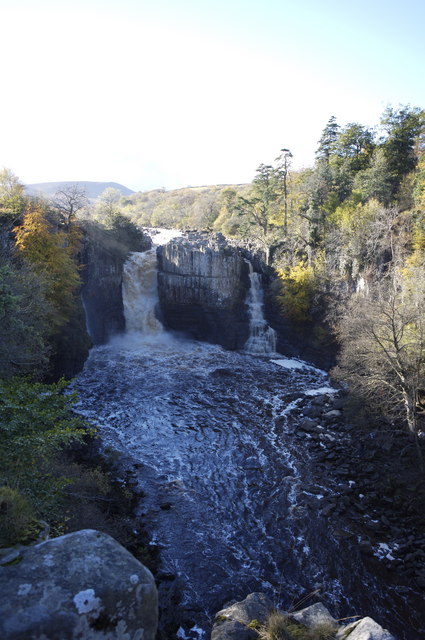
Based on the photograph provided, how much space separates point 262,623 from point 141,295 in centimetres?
3224

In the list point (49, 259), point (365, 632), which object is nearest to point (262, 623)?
point (365, 632)

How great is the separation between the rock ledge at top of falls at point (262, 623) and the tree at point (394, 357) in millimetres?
11417

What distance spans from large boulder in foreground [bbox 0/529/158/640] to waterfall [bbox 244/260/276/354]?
31218 mm

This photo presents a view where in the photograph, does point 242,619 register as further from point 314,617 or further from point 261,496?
point 261,496

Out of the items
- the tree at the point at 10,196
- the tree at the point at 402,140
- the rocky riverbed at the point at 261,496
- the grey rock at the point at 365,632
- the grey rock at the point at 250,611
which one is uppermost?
the tree at the point at 402,140

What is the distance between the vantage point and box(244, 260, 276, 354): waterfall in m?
35.9

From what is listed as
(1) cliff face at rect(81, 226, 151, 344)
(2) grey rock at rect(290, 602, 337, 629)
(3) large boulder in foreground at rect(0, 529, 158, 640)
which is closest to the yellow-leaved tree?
(1) cliff face at rect(81, 226, 151, 344)

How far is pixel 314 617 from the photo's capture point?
26.7 feet

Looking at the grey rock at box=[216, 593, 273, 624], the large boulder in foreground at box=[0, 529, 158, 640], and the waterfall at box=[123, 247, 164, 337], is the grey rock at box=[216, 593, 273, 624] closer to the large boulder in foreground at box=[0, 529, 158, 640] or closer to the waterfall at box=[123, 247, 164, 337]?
the large boulder in foreground at box=[0, 529, 158, 640]

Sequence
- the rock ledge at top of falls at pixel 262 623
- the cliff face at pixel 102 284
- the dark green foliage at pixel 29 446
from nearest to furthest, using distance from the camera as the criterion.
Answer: the rock ledge at top of falls at pixel 262 623 → the dark green foliage at pixel 29 446 → the cliff face at pixel 102 284

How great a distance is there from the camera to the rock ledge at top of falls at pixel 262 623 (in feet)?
22.3

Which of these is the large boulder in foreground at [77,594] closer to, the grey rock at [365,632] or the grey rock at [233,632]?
the grey rock at [233,632]

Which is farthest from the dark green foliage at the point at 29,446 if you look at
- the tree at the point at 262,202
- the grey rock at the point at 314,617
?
the tree at the point at 262,202

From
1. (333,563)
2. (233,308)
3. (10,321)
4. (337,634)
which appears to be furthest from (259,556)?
(233,308)
